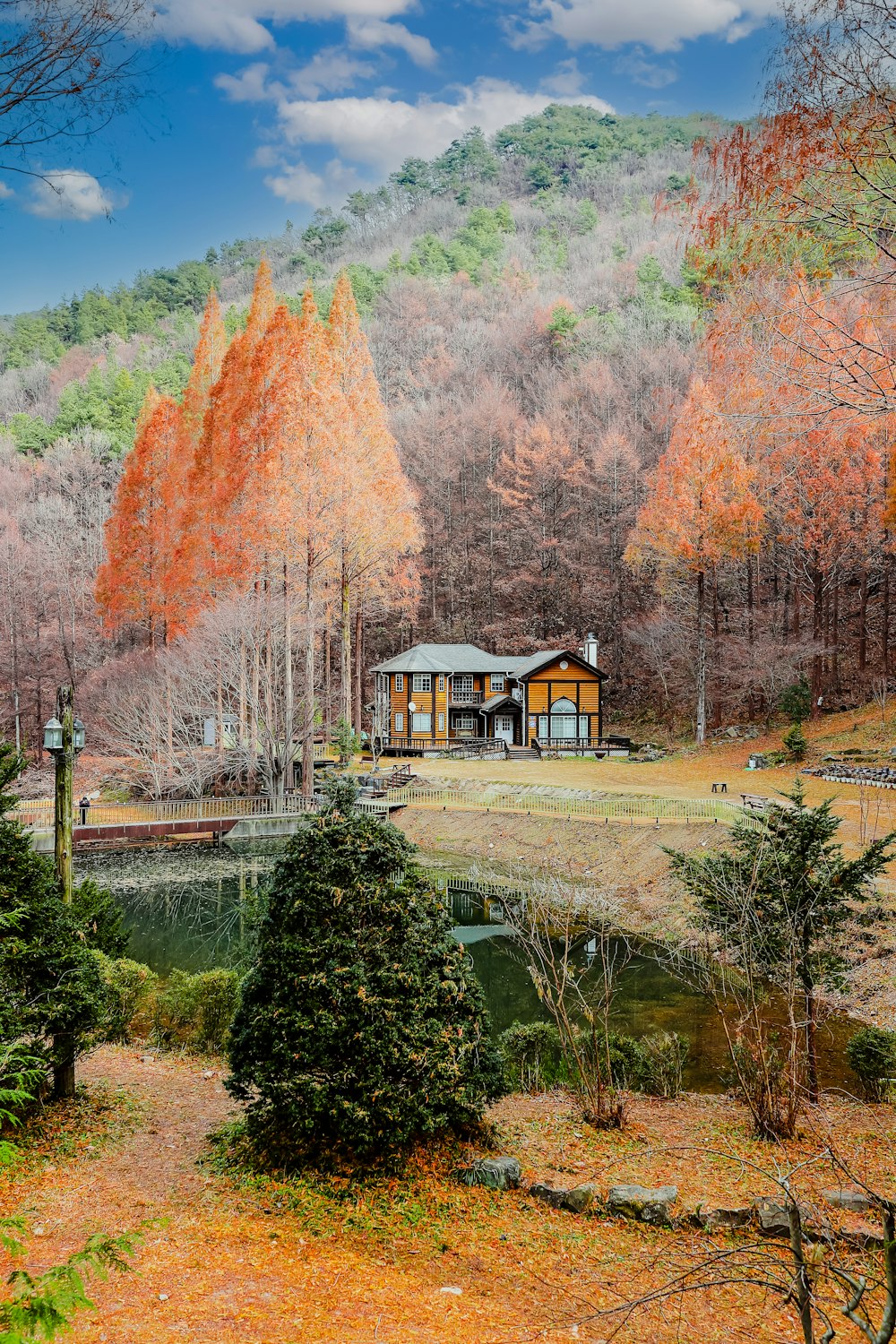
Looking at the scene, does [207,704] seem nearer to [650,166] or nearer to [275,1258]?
[275,1258]

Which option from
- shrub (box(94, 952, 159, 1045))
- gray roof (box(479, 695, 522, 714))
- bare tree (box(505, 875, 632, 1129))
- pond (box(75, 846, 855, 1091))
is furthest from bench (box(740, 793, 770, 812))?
gray roof (box(479, 695, 522, 714))

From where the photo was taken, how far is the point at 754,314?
18.7 ft

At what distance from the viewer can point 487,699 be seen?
36031 mm

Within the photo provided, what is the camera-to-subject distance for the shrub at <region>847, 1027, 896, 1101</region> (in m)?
7.92

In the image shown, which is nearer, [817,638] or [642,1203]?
[642,1203]

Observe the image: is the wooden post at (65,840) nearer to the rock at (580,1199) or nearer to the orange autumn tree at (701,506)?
the rock at (580,1199)

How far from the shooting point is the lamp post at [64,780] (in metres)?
7.61

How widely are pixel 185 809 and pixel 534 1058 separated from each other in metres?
16.4

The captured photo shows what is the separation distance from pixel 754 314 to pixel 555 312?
151 ft

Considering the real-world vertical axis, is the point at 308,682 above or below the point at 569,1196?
above

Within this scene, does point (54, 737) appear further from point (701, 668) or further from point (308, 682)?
point (701, 668)

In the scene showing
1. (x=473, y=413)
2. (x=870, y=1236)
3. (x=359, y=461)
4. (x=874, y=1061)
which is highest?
(x=473, y=413)

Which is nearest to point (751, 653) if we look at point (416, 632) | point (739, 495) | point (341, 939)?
point (739, 495)

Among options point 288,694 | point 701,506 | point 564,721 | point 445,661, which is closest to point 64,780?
point 288,694
